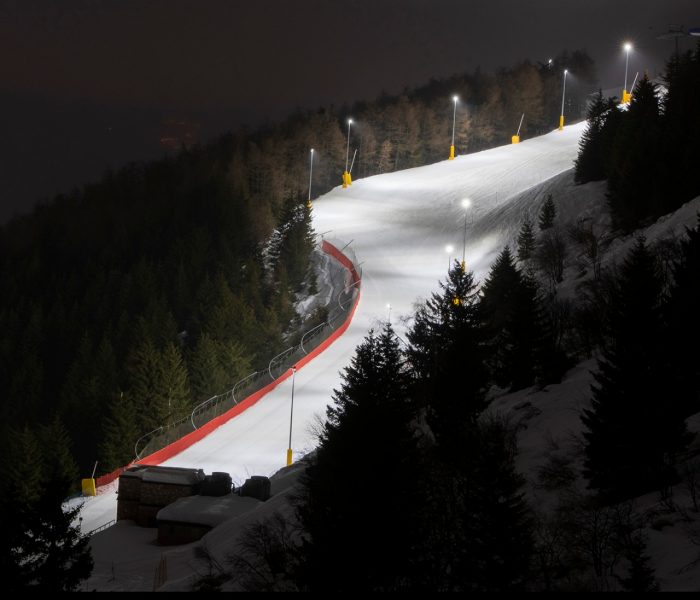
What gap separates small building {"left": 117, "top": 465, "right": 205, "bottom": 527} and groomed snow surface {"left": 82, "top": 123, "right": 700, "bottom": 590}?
2.12ft

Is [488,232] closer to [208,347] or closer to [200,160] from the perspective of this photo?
[208,347]

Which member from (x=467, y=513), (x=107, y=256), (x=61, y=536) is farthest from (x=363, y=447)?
(x=107, y=256)

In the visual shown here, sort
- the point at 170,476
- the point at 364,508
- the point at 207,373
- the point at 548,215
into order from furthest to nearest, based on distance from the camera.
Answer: the point at 548,215 < the point at 207,373 < the point at 170,476 < the point at 364,508

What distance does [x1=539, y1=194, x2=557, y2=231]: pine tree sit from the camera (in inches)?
1982

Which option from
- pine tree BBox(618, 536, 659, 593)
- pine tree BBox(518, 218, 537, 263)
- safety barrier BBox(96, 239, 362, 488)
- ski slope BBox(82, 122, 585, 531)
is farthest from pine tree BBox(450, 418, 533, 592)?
pine tree BBox(518, 218, 537, 263)

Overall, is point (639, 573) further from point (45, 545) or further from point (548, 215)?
point (548, 215)

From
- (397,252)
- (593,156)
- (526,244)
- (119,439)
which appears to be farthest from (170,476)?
(593,156)

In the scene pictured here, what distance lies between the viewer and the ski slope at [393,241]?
35.1m

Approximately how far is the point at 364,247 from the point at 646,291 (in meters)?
46.2

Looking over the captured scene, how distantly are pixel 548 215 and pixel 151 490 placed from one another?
30896 millimetres

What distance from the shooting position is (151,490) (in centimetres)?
2931

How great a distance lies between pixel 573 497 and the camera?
51.1 ft

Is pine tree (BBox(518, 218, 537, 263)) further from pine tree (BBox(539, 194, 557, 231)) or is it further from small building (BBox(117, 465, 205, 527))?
small building (BBox(117, 465, 205, 527))

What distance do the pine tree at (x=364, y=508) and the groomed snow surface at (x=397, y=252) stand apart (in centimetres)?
482
